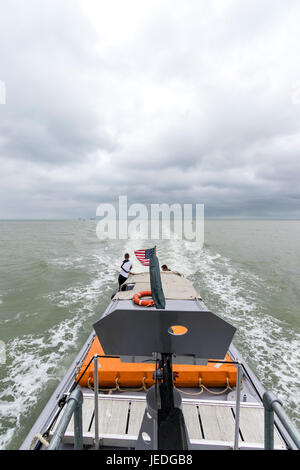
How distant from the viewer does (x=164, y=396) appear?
2.26 meters

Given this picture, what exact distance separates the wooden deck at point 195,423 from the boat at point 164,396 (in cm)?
1

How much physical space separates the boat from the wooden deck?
1 centimetres

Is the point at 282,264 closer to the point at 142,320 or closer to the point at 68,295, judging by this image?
the point at 68,295

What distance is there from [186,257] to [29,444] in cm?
1919

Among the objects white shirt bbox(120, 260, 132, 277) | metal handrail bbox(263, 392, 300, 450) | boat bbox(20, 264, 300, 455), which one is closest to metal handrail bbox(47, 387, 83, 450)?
boat bbox(20, 264, 300, 455)

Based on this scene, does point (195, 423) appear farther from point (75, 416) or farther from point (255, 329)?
point (255, 329)

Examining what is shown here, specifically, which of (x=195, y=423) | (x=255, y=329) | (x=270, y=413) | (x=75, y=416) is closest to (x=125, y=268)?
(x=255, y=329)

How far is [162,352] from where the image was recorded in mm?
2092

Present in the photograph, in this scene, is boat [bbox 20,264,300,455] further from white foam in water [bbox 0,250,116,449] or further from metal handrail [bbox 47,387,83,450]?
white foam in water [bbox 0,250,116,449]

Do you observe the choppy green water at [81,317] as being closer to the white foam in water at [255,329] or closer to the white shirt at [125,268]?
the white foam in water at [255,329]

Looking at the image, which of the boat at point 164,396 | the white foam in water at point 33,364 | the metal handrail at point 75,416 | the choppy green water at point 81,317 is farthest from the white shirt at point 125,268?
the metal handrail at point 75,416

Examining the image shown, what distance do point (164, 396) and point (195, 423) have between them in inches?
80.1
